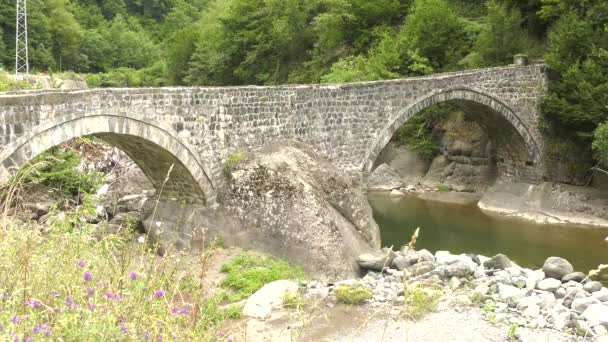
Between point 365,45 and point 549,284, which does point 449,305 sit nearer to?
point 549,284

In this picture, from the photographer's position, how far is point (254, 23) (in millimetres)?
34719

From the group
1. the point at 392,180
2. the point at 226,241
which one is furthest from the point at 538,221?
the point at 226,241

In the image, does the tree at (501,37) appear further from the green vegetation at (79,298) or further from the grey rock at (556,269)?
the green vegetation at (79,298)

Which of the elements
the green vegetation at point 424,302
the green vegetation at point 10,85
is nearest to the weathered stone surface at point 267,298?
the green vegetation at point 424,302

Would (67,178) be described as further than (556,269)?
Yes

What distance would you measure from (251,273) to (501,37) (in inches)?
612

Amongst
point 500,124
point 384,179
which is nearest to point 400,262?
point 500,124

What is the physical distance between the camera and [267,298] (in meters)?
10.0

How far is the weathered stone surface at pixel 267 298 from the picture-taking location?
970 cm

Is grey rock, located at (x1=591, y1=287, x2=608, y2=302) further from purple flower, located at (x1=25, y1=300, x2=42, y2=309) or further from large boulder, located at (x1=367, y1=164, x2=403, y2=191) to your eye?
large boulder, located at (x1=367, y1=164, x2=403, y2=191)

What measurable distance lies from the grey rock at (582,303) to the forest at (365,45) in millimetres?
9322

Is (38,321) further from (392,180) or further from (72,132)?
(392,180)

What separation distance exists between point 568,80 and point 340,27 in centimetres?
1454

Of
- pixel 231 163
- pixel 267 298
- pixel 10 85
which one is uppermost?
pixel 10 85
